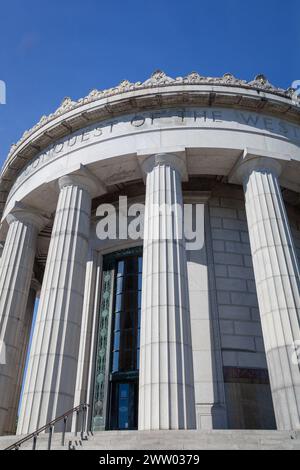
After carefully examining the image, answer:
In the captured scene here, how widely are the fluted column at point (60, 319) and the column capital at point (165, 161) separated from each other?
2928 millimetres

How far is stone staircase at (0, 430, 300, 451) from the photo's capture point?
9.81 meters

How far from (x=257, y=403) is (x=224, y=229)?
8.08m

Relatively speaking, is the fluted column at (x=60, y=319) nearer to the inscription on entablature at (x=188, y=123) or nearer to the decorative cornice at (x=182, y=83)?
the inscription on entablature at (x=188, y=123)

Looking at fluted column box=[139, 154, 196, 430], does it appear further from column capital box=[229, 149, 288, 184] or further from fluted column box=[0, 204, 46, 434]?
fluted column box=[0, 204, 46, 434]

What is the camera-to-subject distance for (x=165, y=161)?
16.8 meters

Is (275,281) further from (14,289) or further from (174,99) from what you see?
(14,289)

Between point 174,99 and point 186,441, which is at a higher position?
point 174,99

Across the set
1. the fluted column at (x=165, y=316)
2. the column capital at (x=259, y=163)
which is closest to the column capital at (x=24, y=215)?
the fluted column at (x=165, y=316)

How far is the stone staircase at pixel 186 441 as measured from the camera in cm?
981

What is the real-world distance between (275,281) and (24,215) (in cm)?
1250

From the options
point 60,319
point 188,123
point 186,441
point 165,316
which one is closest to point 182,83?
point 188,123

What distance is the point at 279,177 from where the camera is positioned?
1844cm
